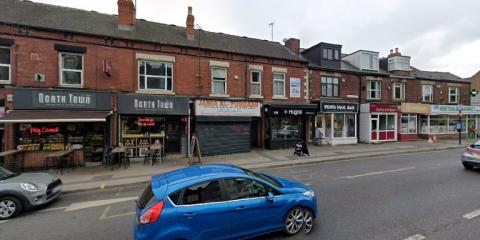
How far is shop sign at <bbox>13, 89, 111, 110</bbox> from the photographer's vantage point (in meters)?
11.7

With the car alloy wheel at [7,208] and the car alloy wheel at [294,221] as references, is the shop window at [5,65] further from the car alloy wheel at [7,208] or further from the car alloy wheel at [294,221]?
the car alloy wheel at [294,221]

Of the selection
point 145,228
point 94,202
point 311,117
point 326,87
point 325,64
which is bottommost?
point 94,202

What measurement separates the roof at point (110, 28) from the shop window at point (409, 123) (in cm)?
1296

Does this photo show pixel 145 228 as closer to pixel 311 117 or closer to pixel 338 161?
pixel 338 161

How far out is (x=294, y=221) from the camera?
504 cm

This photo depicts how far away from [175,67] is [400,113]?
2099 cm

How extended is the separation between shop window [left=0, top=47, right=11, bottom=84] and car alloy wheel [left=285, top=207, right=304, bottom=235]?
14531 mm

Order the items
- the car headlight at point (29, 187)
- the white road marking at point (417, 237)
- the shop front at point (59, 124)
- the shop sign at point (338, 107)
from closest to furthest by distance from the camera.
→ the white road marking at point (417, 237) < the car headlight at point (29, 187) < the shop front at point (59, 124) < the shop sign at point (338, 107)

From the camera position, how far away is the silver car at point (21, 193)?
638cm

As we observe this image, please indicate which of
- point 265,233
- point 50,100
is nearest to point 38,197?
point 265,233

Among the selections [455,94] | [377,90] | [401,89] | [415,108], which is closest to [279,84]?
[377,90]

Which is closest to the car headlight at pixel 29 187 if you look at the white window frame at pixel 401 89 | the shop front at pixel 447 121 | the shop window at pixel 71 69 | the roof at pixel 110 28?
the shop window at pixel 71 69

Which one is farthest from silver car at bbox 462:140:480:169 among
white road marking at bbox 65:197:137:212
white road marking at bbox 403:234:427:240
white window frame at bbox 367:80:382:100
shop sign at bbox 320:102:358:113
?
white road marking at bbox 65:197:137:212

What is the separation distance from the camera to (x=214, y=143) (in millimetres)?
15547
